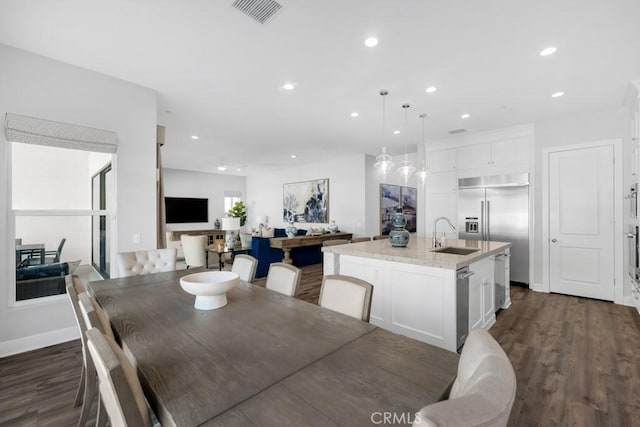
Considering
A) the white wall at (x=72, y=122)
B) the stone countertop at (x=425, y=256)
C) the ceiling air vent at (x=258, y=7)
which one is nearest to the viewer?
the ceiling air vent at (x=258, y=7)

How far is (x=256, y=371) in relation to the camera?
39.8 inches

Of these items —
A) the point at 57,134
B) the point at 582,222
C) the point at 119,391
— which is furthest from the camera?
the point at 582,222

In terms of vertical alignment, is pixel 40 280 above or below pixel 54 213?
below

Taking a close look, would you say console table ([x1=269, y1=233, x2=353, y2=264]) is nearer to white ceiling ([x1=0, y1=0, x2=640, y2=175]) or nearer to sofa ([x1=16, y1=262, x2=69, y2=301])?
white ceiling ([x1=0, y1=0, x2=640, y2=175])

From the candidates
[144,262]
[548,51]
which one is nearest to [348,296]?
[144,262]

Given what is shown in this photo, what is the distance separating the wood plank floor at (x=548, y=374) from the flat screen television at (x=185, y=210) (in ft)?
21.9

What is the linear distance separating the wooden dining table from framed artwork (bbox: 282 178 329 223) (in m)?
6.22

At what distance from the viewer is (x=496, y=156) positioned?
501 centimetres

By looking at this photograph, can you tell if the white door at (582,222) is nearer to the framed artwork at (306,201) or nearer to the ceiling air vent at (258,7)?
the ceiling air vent at (258,7)

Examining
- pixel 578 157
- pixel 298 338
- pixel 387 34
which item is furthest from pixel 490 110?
pixel 298 338

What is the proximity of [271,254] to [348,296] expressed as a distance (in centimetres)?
426

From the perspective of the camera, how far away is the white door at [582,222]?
4.06 m

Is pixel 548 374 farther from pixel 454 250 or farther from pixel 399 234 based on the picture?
pixel 399 234

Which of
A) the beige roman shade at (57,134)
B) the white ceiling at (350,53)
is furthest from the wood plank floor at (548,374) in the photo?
the white ceiling at (350,53)
